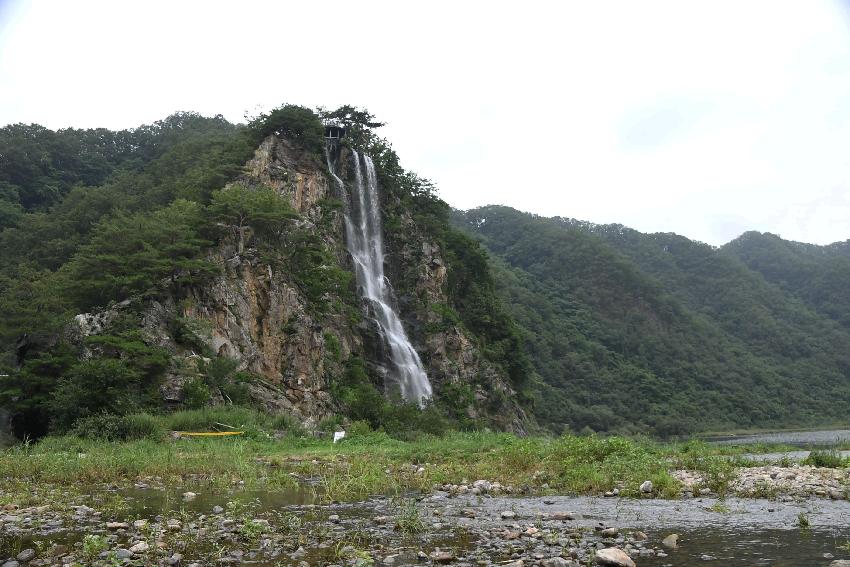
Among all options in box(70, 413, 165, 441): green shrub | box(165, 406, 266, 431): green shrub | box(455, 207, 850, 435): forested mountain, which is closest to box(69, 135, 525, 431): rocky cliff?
box(165, 406, 266, 431): green shrub

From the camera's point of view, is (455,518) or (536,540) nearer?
(536,540)

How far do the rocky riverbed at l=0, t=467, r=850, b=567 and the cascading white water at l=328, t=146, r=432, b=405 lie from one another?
2338cm

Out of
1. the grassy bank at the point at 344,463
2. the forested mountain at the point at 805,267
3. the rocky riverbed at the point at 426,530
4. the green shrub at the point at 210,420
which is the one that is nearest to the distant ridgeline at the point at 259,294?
the green shrub at the point at 210,420

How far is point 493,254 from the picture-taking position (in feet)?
321

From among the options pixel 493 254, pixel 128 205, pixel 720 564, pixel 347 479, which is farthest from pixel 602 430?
pixel 720 564

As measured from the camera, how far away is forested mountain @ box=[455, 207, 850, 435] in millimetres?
71438

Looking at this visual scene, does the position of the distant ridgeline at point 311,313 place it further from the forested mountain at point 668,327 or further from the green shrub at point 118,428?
the forested mountain at point 668,327

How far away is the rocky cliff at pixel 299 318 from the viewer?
79.8 feet

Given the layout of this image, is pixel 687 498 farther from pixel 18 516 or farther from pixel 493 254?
pixel 493 254

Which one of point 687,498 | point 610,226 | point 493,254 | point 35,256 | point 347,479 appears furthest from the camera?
point 610,226

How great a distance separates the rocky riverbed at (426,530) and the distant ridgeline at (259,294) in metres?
10.6

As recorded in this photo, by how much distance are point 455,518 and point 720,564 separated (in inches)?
128

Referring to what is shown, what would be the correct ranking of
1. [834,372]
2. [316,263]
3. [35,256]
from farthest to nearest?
[834,372]
[35,256]
[316,263]

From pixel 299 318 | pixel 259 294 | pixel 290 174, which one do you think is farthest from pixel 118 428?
pixel 290 174
